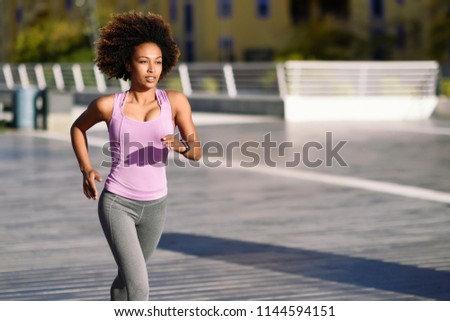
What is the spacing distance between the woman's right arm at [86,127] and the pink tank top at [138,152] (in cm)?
4

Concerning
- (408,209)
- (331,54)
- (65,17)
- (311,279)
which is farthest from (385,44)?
(311,279)

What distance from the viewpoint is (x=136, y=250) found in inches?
195

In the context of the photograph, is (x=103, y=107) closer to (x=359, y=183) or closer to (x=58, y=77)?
(x=359, y=183)

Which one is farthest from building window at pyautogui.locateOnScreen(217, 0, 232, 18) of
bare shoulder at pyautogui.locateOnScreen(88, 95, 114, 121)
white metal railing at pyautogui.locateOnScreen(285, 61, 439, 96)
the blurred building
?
bare shoulder at pyautogui.locateOnScreen(88, 95, 114, 121)

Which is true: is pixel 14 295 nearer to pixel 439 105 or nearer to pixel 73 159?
pixel 73 159

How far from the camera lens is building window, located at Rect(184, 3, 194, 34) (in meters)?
58.8

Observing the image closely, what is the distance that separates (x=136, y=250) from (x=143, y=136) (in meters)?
0.49

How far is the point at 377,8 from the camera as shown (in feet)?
184

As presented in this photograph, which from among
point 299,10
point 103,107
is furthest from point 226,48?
point 103,107

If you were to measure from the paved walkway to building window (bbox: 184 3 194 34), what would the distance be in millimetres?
40193

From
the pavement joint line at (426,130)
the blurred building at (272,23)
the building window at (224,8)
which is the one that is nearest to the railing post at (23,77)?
the blurred building at (272,23)

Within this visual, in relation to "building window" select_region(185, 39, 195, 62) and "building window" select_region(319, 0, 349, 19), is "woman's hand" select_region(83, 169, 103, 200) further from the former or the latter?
"building window" select_region(185, 39, 195, 62)

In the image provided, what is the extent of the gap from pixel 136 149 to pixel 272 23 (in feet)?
179

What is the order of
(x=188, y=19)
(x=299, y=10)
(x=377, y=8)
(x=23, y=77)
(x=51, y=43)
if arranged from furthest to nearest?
(x=299, y=10)
(x=188, y=19)
(x=51, y=43)
(x=377, y=8)
(x=23, y=77)
